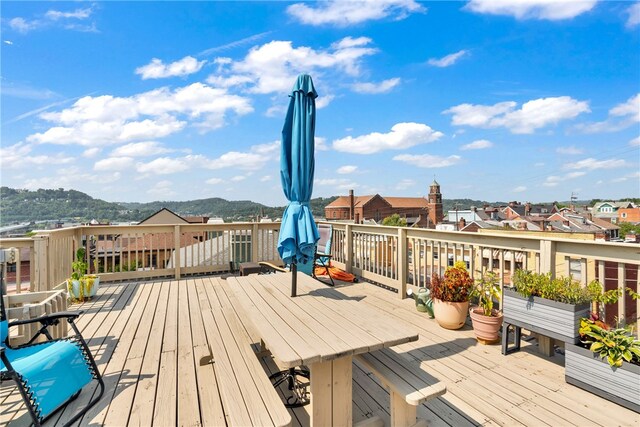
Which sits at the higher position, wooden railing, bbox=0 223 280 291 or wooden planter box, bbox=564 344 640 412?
wooden railing, bbox=0 223 280 291

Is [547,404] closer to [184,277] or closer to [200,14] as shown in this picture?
[184,277]

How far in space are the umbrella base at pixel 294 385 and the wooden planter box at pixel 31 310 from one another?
6.82ft

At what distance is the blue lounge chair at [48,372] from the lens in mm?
1670

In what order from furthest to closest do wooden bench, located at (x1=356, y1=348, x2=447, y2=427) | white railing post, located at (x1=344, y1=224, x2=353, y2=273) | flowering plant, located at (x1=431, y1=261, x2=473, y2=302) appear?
white railing post, located at (x1=344, y1=224, x2=353, y2=273) < flowering plant, located at (x1=431, y1=261, x2=473, y2=302) < wooden bench, located at (x1=356, y1=348, x2=447, y2=427)

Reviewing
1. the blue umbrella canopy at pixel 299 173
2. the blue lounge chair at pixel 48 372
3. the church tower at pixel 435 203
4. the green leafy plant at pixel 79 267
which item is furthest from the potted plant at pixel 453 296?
the church tower at pixel 435 203

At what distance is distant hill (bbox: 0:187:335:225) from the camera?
408 inches

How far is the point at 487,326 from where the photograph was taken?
2.96 m

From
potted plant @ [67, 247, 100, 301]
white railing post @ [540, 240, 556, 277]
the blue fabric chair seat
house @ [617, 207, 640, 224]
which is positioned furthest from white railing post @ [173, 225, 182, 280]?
house @ [617, 207, 640, 224]

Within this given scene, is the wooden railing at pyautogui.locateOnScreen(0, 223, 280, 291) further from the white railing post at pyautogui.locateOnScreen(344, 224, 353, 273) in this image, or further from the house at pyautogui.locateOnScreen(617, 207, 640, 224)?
the house at pyautogui.locateOnScreen(617, 207, 640, 224)

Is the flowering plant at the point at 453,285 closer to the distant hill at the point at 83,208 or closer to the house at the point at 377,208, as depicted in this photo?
the distant hill at the point at 83,208

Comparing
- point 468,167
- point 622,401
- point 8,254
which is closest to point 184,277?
point 8,254

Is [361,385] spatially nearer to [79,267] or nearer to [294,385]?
[294,385]

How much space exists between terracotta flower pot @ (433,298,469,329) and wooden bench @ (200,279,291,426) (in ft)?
7.27

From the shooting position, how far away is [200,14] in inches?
253
